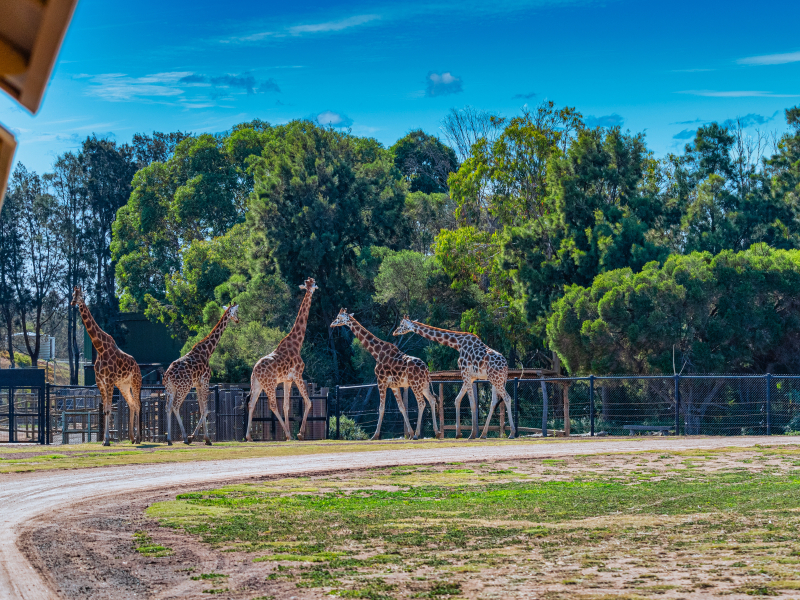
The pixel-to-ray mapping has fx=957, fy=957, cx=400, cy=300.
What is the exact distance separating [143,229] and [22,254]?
929 cm

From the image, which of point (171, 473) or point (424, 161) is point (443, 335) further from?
point (424, 161)

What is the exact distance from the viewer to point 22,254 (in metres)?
60.3

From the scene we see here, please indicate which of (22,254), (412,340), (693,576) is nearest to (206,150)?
(22,254)

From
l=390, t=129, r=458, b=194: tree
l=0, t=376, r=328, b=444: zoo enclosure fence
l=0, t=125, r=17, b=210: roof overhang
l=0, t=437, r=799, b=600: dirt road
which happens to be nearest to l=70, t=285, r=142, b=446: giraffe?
l=0, t=376, r=328, b=444: zoo enclosure fence

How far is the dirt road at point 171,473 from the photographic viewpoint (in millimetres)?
7129

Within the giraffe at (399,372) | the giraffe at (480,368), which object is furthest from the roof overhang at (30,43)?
the giraffe at (399,372)

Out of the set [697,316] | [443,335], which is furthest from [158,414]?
[697,316]

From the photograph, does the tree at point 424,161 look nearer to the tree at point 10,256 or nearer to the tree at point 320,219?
the tree at point 320,219

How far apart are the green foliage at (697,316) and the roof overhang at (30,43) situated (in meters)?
28.3

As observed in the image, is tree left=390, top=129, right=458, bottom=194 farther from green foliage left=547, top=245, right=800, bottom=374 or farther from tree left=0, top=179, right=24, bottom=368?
green foliage left=547, top=245, right=800, bottom=374

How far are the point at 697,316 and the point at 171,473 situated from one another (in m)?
19.8

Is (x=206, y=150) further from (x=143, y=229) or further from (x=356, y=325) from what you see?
(x=356, y=325)

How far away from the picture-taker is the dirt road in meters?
7.13

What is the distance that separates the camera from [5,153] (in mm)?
2100
